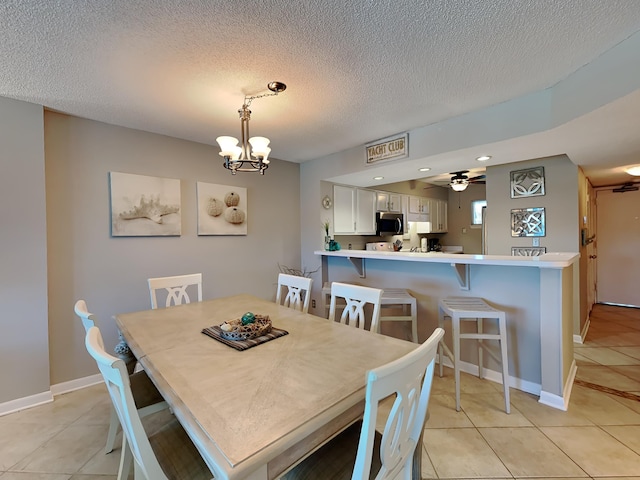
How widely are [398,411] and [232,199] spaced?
120 inches

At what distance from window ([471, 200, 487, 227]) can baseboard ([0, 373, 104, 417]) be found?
6.63 meters

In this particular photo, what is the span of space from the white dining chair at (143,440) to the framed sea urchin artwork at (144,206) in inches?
76.6

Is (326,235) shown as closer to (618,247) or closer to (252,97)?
(252,97)

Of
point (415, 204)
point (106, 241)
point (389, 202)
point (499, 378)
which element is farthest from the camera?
point (415, 204)

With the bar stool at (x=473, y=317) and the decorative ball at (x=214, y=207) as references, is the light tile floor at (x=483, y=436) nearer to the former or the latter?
the bar stool at (x=473, y=317)

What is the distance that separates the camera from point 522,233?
3604 mm

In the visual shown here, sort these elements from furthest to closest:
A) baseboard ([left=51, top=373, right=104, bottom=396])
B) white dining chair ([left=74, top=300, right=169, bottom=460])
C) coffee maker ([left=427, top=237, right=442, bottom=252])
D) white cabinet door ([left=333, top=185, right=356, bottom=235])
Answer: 1. coffee maker ([left=427, top=237, right=442, bottom=252])
2. white cabinet door ([left=333, top=185, right=356, bottom=235])
3. baseboard ([left=51, top=373, right=104, bottom=396])
4. white dining chair ([left=74, top=300, right=169, bottom=460])

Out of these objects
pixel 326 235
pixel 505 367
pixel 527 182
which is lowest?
pixel 505 367

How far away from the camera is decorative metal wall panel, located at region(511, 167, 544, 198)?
11.3ft

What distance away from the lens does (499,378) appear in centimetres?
242

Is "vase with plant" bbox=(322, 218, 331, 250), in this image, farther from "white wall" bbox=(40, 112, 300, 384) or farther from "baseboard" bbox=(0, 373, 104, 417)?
"baseboard" bbox=(0, 373, 104, 417)

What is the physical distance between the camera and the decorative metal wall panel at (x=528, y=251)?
3.46m

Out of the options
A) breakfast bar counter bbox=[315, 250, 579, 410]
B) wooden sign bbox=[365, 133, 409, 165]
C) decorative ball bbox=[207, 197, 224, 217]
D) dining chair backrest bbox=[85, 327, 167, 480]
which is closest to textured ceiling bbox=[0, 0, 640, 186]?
wooden sign bbox=[365, 133, 409, 165]

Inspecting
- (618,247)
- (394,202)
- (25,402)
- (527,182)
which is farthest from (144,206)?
(618,247)
